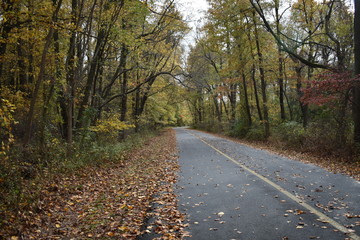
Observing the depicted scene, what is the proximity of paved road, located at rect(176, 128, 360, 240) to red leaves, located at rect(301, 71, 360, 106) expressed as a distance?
12.0ft

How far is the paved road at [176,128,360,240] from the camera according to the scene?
4066 mm

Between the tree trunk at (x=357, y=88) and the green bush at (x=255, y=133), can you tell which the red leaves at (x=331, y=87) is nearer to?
the tree trunk at (x=357, y=88)

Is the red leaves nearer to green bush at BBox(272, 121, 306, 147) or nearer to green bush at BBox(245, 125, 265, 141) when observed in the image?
green bush at BBox(272, 121, 306, 147)

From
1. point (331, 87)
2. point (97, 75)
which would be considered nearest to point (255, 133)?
point (331, 87)

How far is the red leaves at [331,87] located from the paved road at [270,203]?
3.67 metres

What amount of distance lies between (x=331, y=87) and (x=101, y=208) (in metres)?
9.76

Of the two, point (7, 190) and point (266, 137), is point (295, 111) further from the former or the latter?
point (7, 190)

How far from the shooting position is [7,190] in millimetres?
5566

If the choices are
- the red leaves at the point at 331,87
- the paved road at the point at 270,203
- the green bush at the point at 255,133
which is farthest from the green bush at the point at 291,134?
the paved road at the point at 270,203

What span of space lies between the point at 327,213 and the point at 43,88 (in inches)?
528

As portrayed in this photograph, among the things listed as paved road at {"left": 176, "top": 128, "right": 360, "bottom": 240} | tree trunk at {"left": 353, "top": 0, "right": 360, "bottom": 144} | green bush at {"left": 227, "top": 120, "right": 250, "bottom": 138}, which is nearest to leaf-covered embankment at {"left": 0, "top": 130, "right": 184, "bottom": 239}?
paved road at {"left": 176, "top": 128, "right": 360, "bottom": 240}

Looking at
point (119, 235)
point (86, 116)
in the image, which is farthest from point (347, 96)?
point (86, 116)

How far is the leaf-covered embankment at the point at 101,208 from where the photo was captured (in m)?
4.46

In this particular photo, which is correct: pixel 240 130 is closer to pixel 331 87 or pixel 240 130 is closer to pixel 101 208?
pixel 331 87
